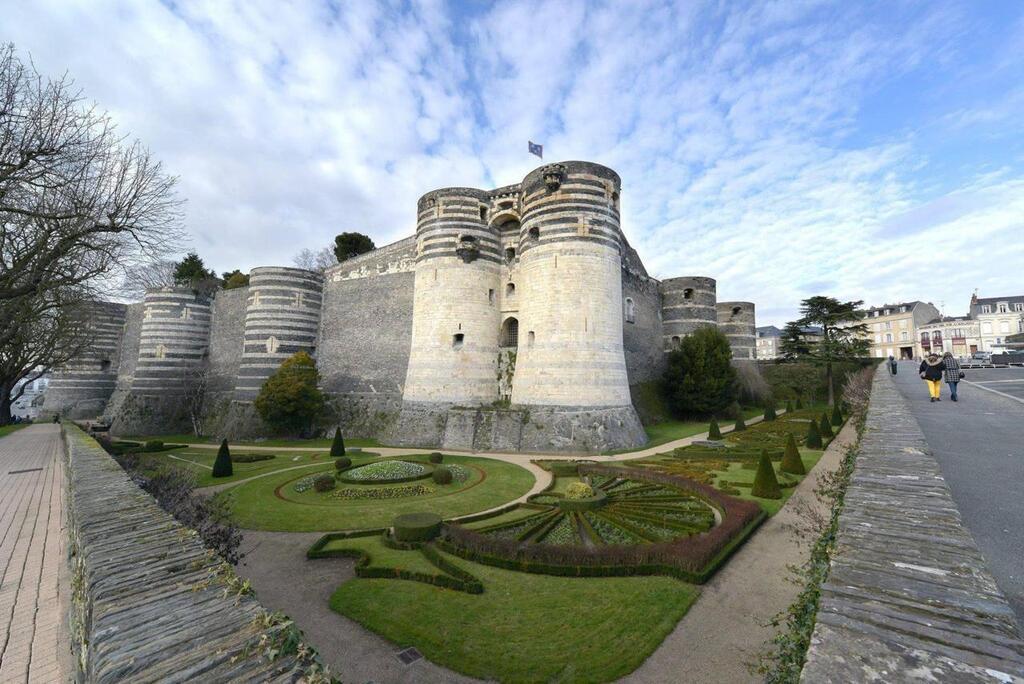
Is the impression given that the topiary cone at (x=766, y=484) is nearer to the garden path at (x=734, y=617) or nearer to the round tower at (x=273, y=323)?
the garden path at (x=734, y=617)

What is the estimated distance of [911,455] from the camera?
498 centimetres

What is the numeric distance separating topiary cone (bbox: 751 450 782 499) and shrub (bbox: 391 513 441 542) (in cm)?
952

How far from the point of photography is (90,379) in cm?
3897

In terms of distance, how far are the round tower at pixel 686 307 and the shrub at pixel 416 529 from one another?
27455mm

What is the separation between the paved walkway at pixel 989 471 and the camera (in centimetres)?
396

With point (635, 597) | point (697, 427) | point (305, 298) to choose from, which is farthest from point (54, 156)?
point (697, 427)

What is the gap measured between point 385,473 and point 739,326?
3254 cm

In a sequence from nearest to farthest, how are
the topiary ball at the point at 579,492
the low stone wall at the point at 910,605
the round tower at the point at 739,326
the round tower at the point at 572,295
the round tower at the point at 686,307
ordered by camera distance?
the low stone wall at the point at 910,605 < the topiary ball at the point at 579,492 < the round tower at the point at 572,295 < the round tower at the point at 686,307 < the round tower at the point at 739,326

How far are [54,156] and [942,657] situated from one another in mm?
16821

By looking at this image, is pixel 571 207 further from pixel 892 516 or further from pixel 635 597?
pixel 892 516

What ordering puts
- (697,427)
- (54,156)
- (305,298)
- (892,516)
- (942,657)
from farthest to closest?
(305,298) < (697,427) < (54,156) < (892,516) < (942,657)

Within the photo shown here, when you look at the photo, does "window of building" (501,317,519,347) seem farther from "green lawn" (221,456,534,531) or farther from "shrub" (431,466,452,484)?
"shrub" (431,466,452,484)

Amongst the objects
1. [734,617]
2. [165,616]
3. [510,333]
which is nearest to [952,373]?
[734,617]

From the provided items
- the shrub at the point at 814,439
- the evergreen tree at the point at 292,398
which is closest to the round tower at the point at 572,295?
the shrub at the point at 814,439
